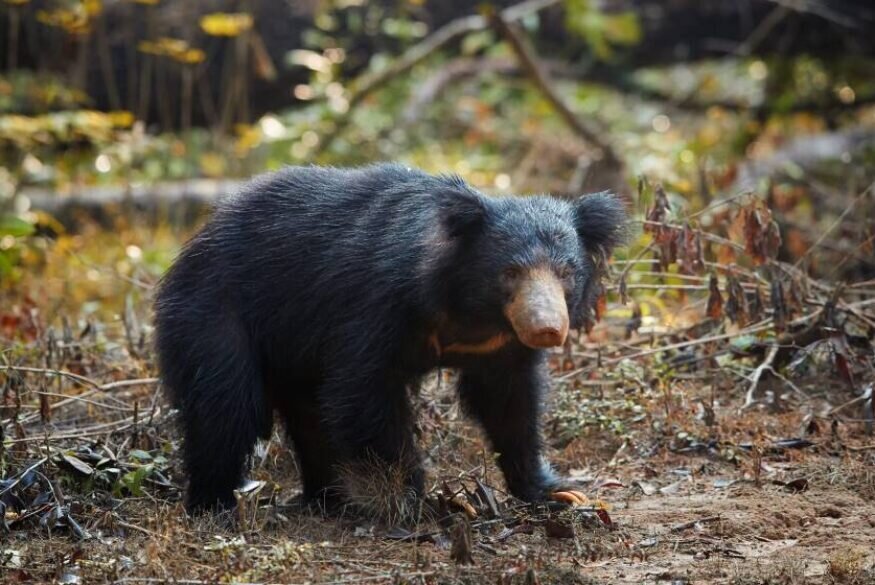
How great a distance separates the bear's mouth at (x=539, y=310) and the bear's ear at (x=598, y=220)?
45 centimetres

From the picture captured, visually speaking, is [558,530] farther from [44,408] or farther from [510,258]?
[44,408]

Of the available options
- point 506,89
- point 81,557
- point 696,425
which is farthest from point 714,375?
point 506,89

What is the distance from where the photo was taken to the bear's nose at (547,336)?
4.09m

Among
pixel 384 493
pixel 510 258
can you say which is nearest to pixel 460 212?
pixel 510 258

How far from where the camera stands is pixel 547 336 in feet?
13.4

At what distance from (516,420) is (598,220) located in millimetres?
928

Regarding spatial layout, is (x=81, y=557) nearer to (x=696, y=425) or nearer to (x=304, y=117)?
(x=696, y=425)

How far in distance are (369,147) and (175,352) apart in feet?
20.8

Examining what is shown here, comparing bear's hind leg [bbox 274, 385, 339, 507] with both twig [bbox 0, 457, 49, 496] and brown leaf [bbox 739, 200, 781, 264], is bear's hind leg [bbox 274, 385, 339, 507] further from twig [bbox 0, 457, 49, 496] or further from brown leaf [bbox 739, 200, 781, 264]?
brown leaf [bbox 739, 200, 781, 264]

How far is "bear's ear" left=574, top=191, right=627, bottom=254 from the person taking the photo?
479 centimetres

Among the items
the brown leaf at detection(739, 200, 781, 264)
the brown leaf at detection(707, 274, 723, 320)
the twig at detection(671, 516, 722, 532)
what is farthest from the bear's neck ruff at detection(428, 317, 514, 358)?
the brown leaf at detection(739, 200, 781, 264)

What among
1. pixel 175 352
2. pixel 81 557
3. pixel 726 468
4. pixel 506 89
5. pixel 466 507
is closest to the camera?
pixel 81 557

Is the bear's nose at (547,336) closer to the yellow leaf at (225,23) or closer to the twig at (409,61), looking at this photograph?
the yellow leaf at (225,23)

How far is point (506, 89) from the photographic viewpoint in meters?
12.8
